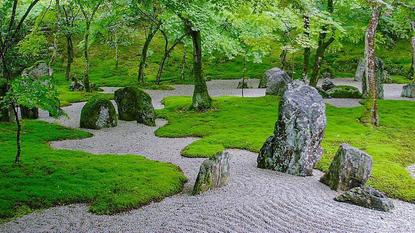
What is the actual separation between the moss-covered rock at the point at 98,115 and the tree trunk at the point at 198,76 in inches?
251

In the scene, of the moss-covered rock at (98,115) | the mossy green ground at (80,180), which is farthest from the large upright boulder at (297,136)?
the moss-covered rock at (98,115)

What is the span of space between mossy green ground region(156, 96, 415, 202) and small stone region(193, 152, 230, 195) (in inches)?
168

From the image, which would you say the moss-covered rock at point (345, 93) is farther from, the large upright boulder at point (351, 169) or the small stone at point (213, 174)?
the small stone at point (213, 174)

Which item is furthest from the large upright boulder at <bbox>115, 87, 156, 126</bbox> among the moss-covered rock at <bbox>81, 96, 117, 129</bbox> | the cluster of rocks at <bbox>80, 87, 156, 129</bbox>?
the moss-covered rock at <bbox>81, 96, 117, 129</bbox>

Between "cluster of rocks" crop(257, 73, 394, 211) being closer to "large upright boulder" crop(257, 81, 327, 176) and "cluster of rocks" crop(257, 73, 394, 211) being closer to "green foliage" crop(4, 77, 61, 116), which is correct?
"large upright boulder" crop(257, 81, 327, 176)

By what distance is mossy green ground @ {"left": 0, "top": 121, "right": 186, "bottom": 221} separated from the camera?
12.2 metres

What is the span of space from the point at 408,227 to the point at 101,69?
5200 centimetres

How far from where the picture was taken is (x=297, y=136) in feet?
51.6

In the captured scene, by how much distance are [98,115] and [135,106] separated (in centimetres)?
268

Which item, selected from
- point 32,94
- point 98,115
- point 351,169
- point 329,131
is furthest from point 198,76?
point 32,94

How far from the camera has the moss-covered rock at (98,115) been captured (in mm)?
23984

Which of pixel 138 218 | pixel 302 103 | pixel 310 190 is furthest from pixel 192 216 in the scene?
pixel 302 103

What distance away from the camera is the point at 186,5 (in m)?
17.8

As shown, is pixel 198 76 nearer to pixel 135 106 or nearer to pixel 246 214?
pixel 135 106
